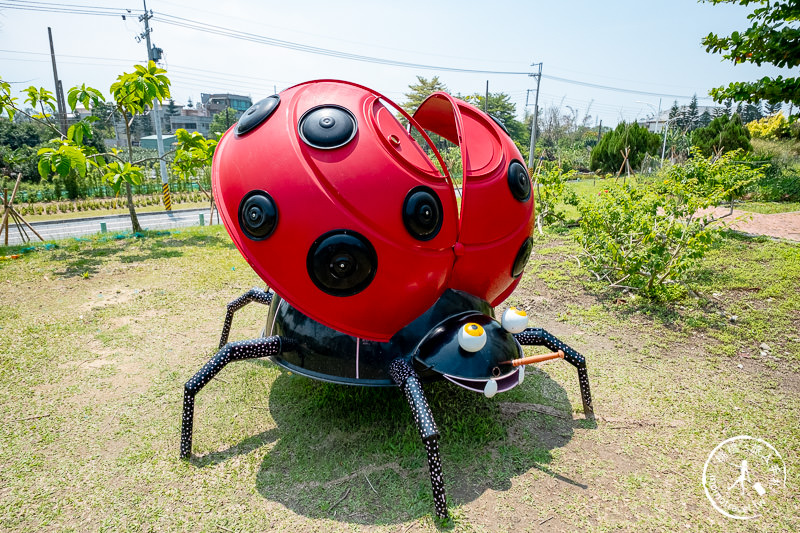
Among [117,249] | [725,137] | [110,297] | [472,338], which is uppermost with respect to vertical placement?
[725,137]

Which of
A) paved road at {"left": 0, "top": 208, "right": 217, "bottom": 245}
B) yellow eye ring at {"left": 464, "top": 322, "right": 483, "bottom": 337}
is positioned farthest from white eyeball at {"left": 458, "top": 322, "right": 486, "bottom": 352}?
paved road at {"left": 0, "top": 208, "right": 217, "bottom": 245}

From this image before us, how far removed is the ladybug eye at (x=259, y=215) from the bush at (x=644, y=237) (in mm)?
6279

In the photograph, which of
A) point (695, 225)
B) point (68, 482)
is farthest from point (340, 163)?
point (695, 225)

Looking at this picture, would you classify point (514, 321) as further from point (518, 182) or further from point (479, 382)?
point (518, 182)

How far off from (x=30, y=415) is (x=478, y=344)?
477cm

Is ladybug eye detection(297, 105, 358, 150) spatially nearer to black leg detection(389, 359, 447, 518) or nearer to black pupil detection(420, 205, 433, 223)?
black pupil detection(420, 205, 433, 223)

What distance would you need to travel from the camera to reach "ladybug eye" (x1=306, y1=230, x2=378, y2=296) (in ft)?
12.1

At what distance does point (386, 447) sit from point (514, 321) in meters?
1.67

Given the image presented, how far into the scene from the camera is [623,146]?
32.1 m

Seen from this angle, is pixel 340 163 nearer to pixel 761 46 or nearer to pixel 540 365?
pixel 540 365

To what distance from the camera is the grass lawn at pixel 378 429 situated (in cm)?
371

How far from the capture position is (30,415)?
4996 millimetres

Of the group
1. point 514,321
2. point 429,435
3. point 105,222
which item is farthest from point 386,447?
point 105,222

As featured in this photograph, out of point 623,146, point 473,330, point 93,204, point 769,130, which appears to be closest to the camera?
point 473,330
